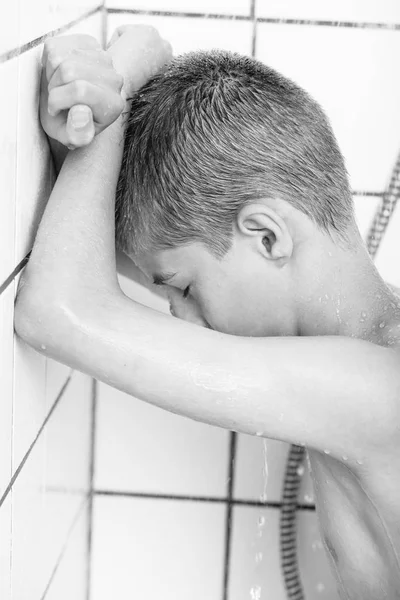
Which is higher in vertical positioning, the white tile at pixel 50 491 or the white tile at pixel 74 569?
the white tile at pixel 50 491

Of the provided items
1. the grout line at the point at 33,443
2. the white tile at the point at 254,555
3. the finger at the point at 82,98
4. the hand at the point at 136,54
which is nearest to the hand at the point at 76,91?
the finger at the point at 82,98

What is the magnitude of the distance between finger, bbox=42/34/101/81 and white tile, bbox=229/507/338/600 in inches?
33.0

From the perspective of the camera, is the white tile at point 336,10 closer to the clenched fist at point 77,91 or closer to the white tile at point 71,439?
the clenched fist at point 77,91

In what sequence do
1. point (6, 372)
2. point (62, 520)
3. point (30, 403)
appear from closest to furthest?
point (6, 372), point (30, 403), point (62, 520)

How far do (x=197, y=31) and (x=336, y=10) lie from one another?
0.21 metres

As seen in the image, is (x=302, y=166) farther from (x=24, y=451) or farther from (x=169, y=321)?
(x=24, y=451)

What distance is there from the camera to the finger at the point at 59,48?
81cm

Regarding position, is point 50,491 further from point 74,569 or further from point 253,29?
point 253,29

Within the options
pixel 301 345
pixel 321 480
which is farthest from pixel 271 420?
pixel 321 480

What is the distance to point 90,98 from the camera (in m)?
0.80

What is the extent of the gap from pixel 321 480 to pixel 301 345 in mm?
255

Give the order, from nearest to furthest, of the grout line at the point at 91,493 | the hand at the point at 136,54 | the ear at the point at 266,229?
the ear at the point at 266,229
the hand at the point at 136,54
the grout line at the point at 91,493

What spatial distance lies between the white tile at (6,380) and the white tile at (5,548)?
0.08 ft

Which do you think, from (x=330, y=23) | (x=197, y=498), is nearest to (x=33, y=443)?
(x=197, y=498)
